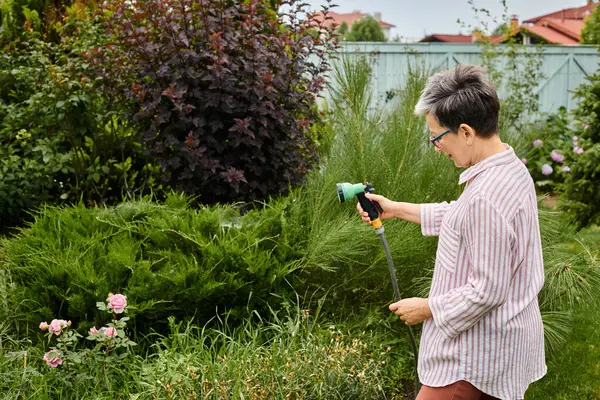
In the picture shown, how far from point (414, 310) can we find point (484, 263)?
0.32 meters

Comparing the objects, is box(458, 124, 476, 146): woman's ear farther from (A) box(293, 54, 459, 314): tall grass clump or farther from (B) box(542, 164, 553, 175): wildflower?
(B) box(542, 164, 553, 175): wildflower

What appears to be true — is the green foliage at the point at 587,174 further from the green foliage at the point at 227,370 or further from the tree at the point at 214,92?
the green foliage at the point at 227,370

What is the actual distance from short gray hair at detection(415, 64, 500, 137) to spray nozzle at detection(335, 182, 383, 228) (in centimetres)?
46

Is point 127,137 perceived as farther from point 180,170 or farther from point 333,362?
point 333,362

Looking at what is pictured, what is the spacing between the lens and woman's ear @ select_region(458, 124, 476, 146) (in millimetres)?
2080

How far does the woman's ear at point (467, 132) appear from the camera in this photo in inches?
81.9

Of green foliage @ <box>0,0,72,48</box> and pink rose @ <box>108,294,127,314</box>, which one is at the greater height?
green foliage @ <box>0,0,72,48</box>

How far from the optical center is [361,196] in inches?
99.3

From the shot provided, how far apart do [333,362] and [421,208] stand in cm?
89

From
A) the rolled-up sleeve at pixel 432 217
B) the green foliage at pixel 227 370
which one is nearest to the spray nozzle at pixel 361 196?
the rolled-up sleeve at pixel 432 217

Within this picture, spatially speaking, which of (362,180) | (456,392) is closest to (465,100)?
(456,392)

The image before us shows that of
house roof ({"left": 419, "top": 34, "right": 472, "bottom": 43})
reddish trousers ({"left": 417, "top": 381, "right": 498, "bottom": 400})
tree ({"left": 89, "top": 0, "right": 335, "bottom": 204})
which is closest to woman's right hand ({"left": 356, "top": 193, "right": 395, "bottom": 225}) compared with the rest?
reddish trousers ({"left": 417, "top": 381, "right": 498, "bottom": 400})

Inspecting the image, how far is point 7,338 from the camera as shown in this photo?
352cm

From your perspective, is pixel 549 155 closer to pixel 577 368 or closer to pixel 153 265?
pixel 577 368
